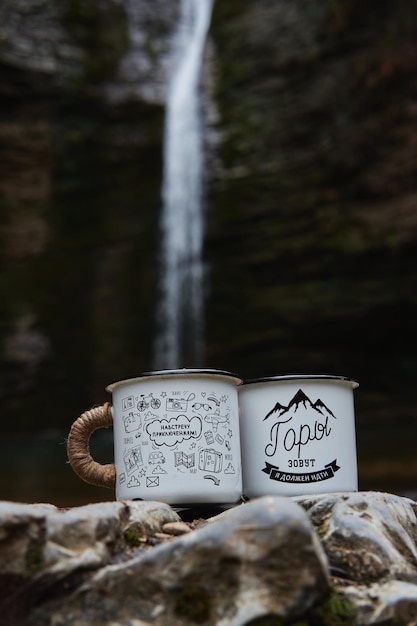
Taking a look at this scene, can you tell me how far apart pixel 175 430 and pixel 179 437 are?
1cm

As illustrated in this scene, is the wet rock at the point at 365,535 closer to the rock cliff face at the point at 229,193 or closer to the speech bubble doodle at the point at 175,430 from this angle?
the speech bubble doodle at the point at 175,430

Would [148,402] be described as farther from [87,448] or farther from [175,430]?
[87,448]

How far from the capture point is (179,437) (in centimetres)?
126

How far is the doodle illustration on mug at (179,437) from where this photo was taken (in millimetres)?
1250

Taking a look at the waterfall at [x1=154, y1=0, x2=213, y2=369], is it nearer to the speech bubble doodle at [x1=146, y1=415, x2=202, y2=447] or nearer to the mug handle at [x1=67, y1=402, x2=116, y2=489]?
the mug handle at [x1=67, y1=402, x2=116, y2=489]

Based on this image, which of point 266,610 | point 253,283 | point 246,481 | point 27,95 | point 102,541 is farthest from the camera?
point 27,95

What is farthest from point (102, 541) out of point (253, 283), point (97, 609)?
point (253, 283)

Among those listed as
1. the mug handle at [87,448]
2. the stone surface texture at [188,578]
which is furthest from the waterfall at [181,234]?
the stone surface texture at [188,578]

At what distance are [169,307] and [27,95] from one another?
10.4ft

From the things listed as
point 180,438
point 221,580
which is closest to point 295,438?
point 180,438

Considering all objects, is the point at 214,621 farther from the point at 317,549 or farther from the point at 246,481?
the point at 246,481

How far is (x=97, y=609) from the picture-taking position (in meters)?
0.90

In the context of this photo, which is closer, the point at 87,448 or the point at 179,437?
the point at 179,437

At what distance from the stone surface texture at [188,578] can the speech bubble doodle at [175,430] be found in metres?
0.29
